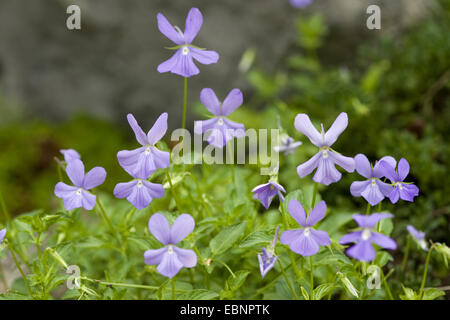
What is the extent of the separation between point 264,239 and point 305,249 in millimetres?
204

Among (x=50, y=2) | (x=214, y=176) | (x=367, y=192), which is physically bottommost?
(x=367, y=192)

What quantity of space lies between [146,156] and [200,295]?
608 millimetres

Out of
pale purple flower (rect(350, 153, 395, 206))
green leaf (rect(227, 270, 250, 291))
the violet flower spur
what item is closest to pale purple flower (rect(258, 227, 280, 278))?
green leaf (rect(227, 270, 250, 291))

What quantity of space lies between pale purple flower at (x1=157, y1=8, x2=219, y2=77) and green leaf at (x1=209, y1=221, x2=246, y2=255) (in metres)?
0.63

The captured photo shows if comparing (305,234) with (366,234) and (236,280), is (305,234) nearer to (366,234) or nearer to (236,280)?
(366,234)

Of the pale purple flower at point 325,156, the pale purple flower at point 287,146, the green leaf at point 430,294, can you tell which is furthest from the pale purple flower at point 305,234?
the green leaf at point 430,294

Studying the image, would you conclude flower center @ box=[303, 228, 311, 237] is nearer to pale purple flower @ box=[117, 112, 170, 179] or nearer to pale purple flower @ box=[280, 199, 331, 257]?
pale purple flower @ box=[280, 199, 331, 257]

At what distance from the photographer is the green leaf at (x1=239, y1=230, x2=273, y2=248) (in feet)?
5.72

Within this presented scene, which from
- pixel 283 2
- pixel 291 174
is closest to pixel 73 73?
pixel 283 2

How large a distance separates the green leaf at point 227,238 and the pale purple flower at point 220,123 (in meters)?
0.35

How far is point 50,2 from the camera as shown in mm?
4340

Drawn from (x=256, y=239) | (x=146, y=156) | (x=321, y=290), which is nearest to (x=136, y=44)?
(x=146, y=156)

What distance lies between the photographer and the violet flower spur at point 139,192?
1.69 meters
